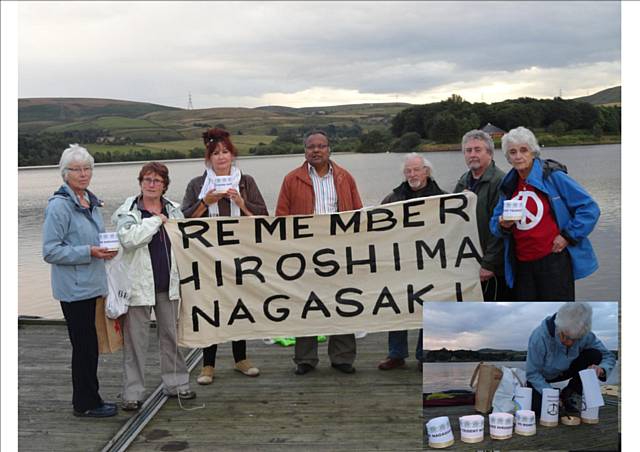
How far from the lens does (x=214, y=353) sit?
18.2 feet

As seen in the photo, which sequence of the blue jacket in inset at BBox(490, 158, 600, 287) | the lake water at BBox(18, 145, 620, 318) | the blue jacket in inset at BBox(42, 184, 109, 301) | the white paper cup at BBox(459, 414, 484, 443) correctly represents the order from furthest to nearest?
the lake water at BBox(18, 145, 620, 318)
the blue jacket in inset at BBox(42, 184, 109, 301)
the blue jacket in inset at BBox(490, 158, 600, 287)
the white paper cup at BBox(459, 414, 484, 443)

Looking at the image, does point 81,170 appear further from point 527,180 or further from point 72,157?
point 527,180

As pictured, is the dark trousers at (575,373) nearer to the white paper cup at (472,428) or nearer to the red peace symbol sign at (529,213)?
the white paper cup at (472,428)

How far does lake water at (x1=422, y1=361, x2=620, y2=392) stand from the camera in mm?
3578

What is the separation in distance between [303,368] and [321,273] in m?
0.93

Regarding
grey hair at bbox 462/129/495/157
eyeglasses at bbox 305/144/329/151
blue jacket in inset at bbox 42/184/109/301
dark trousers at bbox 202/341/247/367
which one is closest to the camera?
blue jacket in inset at bbox 42/184/109/301

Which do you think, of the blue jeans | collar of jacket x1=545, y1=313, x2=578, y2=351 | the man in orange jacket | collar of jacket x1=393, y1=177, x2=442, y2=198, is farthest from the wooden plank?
collar of jacket x1=393, y1=177, x2=442, y2=198

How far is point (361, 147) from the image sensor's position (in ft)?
28.6

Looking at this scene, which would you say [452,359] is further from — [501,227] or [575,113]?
[575,113]

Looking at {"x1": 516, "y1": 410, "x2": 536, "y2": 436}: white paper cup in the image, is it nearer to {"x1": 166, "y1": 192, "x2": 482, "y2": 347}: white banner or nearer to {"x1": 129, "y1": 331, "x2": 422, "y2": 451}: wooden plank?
{"x1": 129, "y1": 331, "x2": 422, "y2": 451}: wooden plank

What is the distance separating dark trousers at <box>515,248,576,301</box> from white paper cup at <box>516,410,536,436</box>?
41.2 inches

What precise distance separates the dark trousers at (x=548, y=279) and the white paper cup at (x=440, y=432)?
1287 millimetres

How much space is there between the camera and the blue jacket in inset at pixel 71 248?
14.8 feet

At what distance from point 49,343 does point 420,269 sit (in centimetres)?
379
